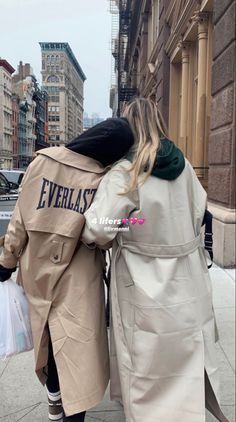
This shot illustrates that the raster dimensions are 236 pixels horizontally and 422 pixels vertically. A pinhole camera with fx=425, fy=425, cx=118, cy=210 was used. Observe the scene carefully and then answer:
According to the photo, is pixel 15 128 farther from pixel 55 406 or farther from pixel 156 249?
pixel 156 249

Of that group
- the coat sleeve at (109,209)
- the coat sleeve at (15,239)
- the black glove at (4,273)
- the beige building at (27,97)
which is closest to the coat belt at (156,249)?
the coat sleeve at (109,209)

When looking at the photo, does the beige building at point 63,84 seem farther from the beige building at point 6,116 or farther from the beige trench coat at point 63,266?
the beige trench coat at point 63,266

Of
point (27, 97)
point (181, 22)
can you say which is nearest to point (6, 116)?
point (27, 97)

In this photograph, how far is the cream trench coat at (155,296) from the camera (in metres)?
1.91

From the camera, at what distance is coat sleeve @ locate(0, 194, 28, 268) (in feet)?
6.78

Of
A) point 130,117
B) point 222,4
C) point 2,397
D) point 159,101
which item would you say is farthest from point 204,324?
point 159,101

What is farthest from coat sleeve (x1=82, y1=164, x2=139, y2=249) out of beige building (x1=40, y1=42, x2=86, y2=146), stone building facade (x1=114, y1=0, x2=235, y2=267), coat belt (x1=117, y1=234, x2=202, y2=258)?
beige building (x1=40, y1=42, x2=86, y2=146)

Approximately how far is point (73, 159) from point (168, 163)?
451 millimetres

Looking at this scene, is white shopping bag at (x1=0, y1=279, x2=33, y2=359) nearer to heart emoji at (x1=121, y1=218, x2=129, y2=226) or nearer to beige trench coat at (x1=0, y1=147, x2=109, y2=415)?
beige trench coat at (x1=0, y1=147, x2=109, y2=415)

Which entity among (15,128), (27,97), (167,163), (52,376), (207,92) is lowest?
(52,376)

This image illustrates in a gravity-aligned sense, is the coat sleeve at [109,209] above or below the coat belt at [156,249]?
above

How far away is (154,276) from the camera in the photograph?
1.94 metres

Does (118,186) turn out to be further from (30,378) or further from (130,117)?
(30,378)

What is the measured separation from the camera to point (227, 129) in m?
6.39
